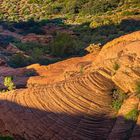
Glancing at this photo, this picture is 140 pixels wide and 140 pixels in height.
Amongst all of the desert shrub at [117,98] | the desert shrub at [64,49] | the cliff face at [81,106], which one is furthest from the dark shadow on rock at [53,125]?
the desert shrub at [64,49]

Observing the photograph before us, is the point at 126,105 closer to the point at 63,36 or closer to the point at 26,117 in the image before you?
the point at 26,117

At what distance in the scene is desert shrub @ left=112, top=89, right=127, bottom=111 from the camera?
19581 mm

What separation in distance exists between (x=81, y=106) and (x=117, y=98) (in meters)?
1.51

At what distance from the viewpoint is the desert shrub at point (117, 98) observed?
19.6 meters

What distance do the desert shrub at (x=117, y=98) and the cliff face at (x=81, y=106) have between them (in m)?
0.14

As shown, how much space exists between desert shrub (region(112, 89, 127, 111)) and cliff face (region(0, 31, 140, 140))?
0.45 feet

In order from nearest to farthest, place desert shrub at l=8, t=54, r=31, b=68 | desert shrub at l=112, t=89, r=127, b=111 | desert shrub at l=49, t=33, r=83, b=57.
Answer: desert shrub at l=112, t=89, r=127, b=111 → desert shrub at l=8, t=54, r=31, b=68 → desert shrub at l=49, t=33, r=83, b=57

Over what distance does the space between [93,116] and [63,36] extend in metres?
35.3

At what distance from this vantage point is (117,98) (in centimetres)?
1997

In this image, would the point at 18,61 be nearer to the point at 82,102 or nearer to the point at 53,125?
the point at 82,102

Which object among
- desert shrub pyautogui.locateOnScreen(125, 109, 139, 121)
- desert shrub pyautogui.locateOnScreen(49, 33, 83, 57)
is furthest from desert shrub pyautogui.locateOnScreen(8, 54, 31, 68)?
desert shrub pyautogui.locateOnScreen(125, 109, 139, 121)

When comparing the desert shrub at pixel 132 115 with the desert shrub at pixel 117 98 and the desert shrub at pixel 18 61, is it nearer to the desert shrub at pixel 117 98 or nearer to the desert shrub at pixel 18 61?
the desert shrub at pixel 117 98

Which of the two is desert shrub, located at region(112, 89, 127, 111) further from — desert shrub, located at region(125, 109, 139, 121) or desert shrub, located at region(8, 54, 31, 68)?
desert shrub, located at region(8, 54, 31, 68)

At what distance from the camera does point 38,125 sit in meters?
19.4
